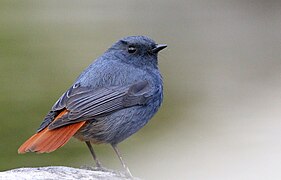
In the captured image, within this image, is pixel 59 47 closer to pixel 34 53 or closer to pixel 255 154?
pixel 34 53

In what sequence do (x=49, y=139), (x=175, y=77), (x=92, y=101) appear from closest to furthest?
(x=49, y=139)
(x=92, y=101)
(x=175, y=77)

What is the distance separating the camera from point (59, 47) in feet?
44.7

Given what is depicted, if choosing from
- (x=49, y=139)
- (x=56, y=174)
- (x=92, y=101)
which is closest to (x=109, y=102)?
(x=92, y=101)

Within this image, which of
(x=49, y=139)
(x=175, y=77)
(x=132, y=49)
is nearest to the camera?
(x=49, y=139)

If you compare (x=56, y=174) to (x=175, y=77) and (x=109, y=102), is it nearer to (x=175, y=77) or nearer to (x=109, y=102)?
(x=109, y=102)

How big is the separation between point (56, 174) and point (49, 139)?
45 cm

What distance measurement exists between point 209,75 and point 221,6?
2.87 m

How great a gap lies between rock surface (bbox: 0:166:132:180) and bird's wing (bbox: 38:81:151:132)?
373 millimetres

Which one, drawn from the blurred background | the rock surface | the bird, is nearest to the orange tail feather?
the bird

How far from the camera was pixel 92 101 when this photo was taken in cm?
652

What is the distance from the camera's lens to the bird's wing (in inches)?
252

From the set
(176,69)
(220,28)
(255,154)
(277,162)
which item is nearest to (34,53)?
(176,69)

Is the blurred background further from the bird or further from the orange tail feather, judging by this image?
the orange tail feather

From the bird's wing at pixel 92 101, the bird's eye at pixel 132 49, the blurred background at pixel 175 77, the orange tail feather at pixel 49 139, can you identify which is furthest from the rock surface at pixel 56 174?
the bird's eye at pixel 132 49
